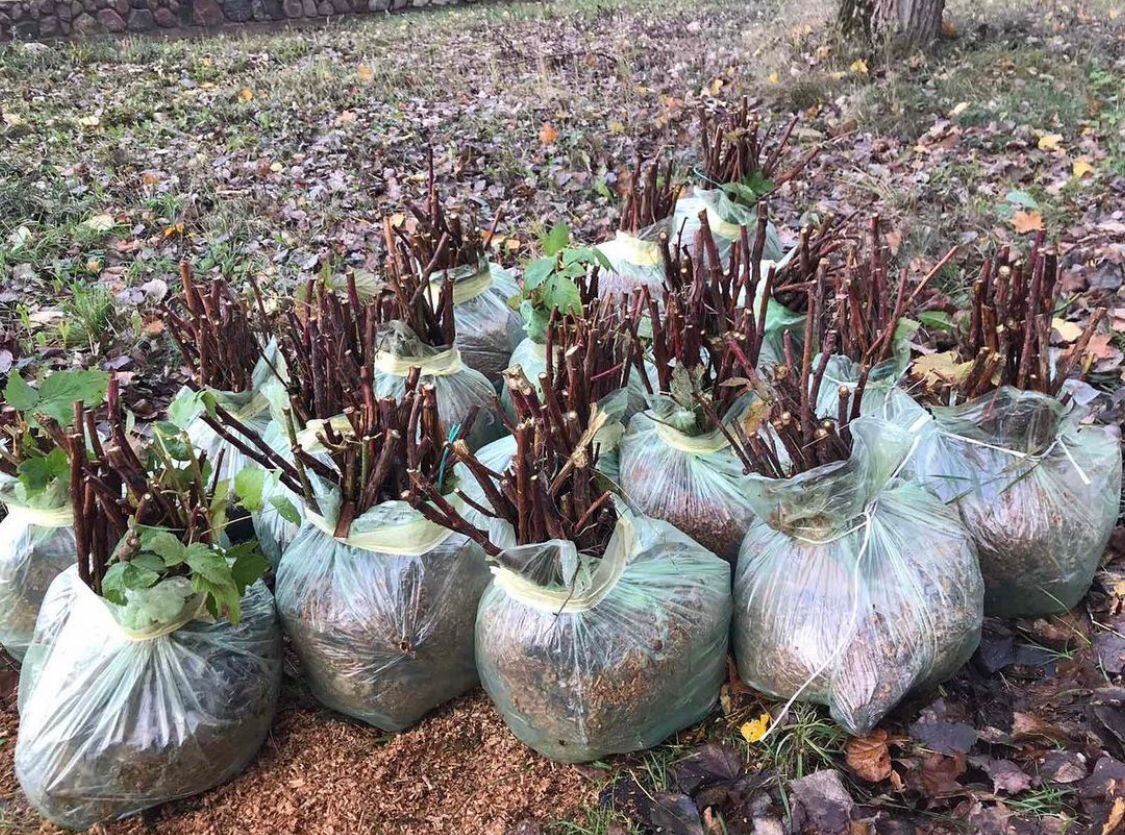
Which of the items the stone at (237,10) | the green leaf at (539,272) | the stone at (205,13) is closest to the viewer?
the green leaf at (539,272)

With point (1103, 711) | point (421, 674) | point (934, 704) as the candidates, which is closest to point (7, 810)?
point (421, 674)

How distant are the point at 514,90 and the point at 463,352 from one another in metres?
4.35

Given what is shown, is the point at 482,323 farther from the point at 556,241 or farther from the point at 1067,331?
the point at 1067,331

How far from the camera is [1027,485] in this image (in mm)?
2037

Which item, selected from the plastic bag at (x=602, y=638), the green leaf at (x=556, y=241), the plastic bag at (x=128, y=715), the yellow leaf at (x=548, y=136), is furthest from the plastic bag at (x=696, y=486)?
the yellow leaf at (x=548, y=136)

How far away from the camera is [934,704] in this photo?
190cm

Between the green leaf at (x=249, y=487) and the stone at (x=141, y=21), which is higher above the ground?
the stone at (x=141, y=21)

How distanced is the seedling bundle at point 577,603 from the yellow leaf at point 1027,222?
9.50 ft

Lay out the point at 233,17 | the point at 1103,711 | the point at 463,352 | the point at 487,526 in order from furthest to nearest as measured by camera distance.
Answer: the point at 233,17, the point at 463,352, the point at 487,526, the point at 1103,711

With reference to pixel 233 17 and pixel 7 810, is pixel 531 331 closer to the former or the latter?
pixel 7 810

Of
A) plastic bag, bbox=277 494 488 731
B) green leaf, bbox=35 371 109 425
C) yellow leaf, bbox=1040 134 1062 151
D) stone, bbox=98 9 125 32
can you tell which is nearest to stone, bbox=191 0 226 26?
stone, bbox=98 9 125 32

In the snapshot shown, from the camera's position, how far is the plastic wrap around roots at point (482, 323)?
9.73 feet

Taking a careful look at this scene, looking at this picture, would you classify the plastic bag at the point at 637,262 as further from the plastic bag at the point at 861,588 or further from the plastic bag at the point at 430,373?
the plastic bag at the point at 861,588

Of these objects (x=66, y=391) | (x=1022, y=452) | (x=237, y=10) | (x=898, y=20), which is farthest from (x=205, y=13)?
(x=1022, y=452)
